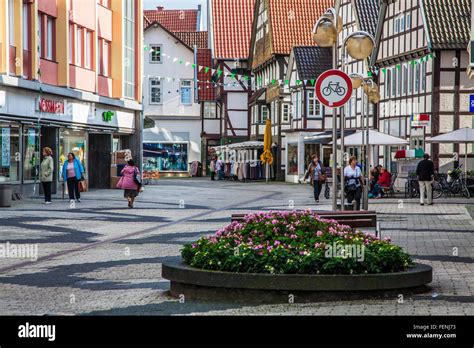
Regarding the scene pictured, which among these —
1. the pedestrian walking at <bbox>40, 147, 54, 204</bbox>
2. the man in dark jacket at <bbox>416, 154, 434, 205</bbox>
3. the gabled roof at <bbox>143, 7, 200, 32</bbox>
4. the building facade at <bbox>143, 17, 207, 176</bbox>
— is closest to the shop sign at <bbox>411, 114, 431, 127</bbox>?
the man in dark jacket at <bbox>416, 154, 434, 205</bbox>

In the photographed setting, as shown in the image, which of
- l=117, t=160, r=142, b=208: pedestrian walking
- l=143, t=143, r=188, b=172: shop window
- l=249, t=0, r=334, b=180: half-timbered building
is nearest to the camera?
l=117, t=160, r=142, b=208: pedestrian walking

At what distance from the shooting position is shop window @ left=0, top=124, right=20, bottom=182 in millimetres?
35172

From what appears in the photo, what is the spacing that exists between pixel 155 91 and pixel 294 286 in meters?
74.0

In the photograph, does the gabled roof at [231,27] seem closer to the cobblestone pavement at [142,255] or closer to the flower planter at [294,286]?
the cobblestone pavement at [142,255]

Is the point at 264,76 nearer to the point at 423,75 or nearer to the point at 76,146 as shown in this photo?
the point at 423,75

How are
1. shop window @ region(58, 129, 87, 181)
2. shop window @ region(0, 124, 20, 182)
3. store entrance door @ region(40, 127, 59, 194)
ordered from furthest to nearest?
shop window @ region(58, 129, 87, 181), store entrance door @ region(40, 127, 59, 194), shop window @ region(0, 124, 20, 182)

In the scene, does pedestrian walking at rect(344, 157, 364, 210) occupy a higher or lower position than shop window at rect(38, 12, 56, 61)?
→ lower

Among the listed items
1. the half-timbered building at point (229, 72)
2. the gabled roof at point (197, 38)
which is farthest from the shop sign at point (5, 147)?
the gabled roof at point (197, 38)

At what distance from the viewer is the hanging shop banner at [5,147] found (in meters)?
35.2

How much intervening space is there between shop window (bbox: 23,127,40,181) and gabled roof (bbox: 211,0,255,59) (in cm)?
4367

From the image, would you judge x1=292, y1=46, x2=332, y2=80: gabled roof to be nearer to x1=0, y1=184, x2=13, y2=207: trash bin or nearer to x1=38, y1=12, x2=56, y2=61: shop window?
x1=38, y1=12, x2=56, y2=61: shop window

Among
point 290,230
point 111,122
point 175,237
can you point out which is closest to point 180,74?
point 111,122

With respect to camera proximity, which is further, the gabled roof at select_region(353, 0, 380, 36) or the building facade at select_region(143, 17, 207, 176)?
the building facade at select_region(143, 17, 207, 176)
